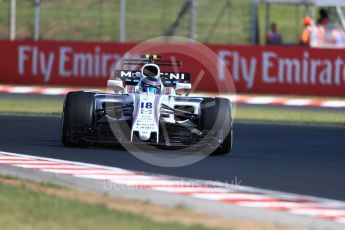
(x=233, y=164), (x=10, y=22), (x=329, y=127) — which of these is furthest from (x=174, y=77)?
(x=10, y=22)

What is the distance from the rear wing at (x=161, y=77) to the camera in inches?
575

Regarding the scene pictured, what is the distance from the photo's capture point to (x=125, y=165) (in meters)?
11.6

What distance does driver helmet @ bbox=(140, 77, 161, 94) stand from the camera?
1373 cm

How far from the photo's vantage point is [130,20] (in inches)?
1259

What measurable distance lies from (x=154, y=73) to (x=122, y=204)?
5.27 metres

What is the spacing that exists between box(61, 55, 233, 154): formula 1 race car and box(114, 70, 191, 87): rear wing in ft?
2.03

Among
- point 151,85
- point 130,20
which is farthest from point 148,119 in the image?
point 130,20

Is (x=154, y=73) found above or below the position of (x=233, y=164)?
above

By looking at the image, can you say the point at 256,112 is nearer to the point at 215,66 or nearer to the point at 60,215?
the point at 215,66

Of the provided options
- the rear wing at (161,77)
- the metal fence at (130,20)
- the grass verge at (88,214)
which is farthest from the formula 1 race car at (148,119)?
the metal fence at (130,20)

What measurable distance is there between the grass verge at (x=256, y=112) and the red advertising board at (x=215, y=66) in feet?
5.33

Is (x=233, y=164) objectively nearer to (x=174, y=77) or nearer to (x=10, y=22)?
(x=174, y=77)

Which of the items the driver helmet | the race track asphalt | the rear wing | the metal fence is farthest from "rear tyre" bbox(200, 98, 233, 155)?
the metal fence

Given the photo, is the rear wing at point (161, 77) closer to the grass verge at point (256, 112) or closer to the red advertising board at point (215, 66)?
the grass verge at point (256, 112)
